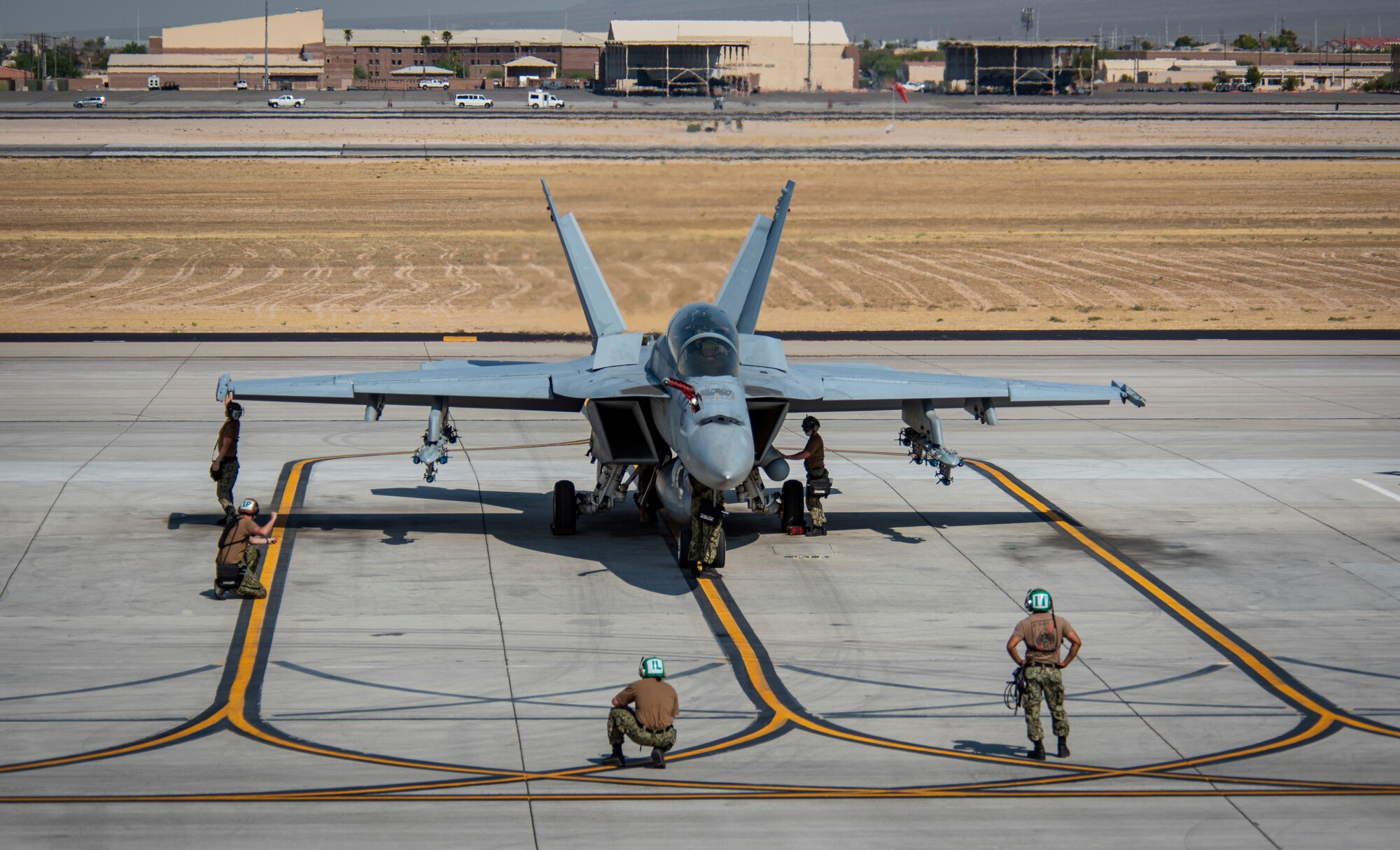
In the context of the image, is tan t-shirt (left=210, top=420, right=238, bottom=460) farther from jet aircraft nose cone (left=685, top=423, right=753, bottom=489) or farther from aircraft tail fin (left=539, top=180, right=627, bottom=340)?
jet aircraft nose cone (left=685, top=423, right=753, bottom=489)

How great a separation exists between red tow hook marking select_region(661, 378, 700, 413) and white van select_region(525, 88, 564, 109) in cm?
9504

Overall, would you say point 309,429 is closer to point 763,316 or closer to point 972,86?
point 763,316

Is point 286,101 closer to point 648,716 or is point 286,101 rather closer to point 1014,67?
point 1014,67

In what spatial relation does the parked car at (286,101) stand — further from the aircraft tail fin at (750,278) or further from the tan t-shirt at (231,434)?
the tan t-shirt at (231,434)

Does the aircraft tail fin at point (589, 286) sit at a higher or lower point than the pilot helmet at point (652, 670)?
higher

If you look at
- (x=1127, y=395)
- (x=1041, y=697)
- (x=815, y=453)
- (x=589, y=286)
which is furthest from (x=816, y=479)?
(x=1041, y=697)

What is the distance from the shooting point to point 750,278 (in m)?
25.0

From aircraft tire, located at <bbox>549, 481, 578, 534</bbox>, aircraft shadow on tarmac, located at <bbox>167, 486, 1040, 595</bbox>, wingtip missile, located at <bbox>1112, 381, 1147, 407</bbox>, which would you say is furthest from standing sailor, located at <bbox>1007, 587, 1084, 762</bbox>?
aircraft tire, located at <bbox>549, 481, 578, 534</bbox>

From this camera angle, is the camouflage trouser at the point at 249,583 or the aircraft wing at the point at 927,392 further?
the aircraft wing at the point at 927,392

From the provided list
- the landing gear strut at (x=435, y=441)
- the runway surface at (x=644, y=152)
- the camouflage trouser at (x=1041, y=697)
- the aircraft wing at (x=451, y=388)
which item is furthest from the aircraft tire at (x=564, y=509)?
the runway surface at (x=644, y=152)

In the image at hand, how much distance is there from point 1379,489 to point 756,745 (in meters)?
16.0

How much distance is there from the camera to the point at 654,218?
55281mm

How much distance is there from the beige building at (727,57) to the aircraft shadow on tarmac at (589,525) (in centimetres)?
11478

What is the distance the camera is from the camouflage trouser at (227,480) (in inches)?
861
